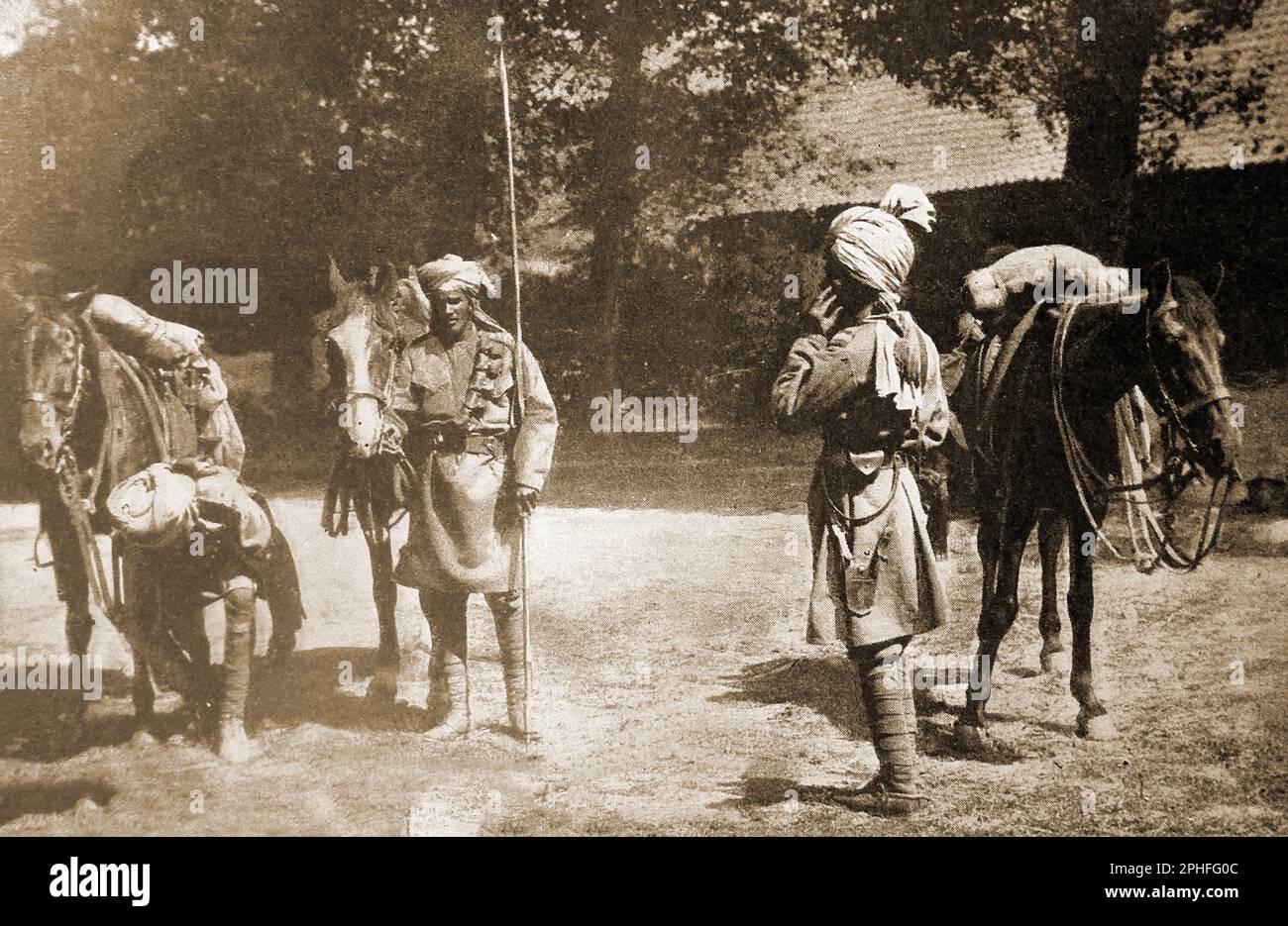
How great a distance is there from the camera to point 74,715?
11.8 ft

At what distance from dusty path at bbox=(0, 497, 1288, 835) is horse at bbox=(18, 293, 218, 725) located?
138 millimetres

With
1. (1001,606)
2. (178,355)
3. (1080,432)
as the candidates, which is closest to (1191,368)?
(1080,432)

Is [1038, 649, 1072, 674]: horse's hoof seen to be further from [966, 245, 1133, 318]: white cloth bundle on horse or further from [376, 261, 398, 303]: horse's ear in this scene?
[376, 261, 398, 303]: horse's ear

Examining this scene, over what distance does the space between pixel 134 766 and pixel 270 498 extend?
0.99m

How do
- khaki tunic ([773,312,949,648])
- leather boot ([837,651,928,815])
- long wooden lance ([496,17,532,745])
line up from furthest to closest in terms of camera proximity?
1. long wooden lance ([496,17,532,745])
2. leather boot ([837,651,928,815])
3. khaki tunic ([773,312,949,648])

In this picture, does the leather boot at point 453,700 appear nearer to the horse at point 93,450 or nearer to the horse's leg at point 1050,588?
the horse at point 93,450

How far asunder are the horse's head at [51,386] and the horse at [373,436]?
0.84 m

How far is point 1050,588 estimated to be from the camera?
3.68 m

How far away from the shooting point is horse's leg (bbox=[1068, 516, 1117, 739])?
3502mm

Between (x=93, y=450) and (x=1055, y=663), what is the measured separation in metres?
3.35

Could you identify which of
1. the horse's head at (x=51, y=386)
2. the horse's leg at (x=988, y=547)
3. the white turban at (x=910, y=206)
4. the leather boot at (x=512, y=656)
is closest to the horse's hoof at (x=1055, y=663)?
the horse's leg at (x=988, y=547)

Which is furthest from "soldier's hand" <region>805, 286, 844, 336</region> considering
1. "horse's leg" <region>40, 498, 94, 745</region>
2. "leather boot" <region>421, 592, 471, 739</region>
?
"horse's leg" <region>40, 498, 94, 745</region>
